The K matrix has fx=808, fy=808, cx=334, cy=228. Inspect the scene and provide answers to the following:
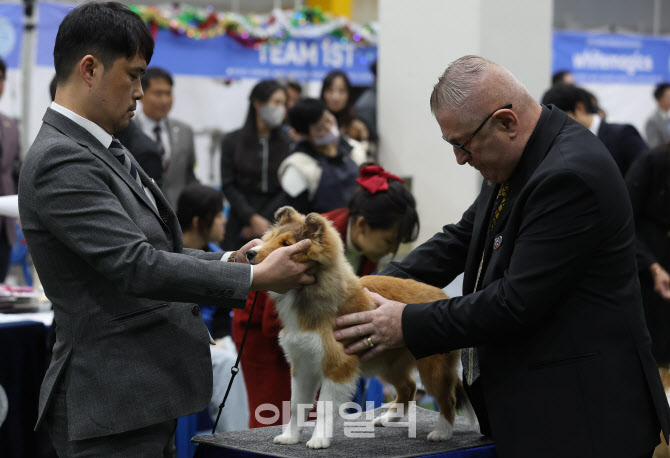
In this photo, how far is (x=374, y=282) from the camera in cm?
270

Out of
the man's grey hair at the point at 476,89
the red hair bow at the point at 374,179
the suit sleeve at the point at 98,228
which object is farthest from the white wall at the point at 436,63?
the suit sleeve at the point at 98,228

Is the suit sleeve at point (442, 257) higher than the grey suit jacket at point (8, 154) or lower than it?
higher

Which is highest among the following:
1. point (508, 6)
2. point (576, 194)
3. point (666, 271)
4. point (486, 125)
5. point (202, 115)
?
point (508, 6)

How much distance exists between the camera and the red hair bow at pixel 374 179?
3.63 meters

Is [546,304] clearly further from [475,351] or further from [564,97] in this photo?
[564,97]

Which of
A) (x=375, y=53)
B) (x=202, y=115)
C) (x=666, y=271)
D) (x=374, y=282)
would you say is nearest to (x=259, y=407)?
(x=374, y=282)

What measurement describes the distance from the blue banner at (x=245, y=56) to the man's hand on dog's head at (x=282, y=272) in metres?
6.15

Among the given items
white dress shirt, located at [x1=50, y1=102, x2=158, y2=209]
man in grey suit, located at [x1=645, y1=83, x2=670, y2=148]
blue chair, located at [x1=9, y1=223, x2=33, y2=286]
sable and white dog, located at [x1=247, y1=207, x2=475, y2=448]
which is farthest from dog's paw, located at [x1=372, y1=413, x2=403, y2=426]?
man in grey suit, located at [x1=645, y1=83, x2=670, y2=148]

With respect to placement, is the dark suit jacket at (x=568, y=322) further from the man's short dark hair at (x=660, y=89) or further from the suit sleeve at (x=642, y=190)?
the man's short dark hair at (x=660, y=89)

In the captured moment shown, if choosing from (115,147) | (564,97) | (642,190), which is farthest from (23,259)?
(115,147)

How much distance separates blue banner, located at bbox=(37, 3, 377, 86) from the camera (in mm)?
7734

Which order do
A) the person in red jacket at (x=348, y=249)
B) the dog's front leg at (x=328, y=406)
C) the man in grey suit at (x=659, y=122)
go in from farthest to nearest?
the man in grey suit at (x=659, y=122) < the person in red jacket at (x=348, y=249) < the dog's front leg at (x=328, y=406)

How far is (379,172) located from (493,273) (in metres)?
1.47

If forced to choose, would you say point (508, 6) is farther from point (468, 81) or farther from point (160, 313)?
point (160, 313)
